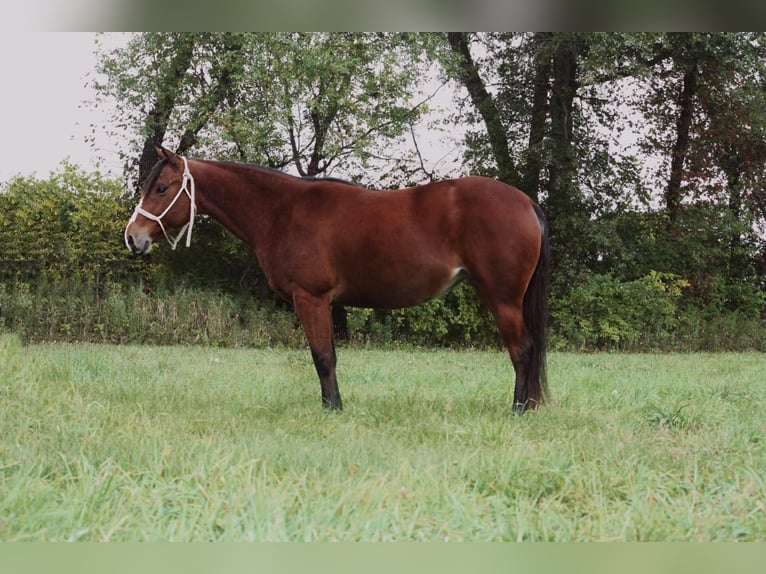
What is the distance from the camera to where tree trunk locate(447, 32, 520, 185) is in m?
13.2

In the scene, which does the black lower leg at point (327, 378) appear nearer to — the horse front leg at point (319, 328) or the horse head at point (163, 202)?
the horse front leg at point (319, 328)

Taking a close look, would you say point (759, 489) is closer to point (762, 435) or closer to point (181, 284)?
point (762, 435)

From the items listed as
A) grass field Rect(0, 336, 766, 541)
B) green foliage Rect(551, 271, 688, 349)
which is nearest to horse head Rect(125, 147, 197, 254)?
grass field Rect(0, 336, 766, 541)

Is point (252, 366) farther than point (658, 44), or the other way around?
point (658, 44)

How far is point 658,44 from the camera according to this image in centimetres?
1215

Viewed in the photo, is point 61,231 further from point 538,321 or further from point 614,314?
point 614,314

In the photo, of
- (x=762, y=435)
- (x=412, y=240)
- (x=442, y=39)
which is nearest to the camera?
(x=762, y=435)

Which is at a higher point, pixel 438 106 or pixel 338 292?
pixel 438 106

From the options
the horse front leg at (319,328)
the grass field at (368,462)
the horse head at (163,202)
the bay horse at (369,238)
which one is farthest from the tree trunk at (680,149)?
the horse head at (163,202)

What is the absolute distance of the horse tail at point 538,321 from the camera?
457 centimetres

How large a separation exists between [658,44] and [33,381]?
12.3 m

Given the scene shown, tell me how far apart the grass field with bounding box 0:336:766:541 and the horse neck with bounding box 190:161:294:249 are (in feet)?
4.73

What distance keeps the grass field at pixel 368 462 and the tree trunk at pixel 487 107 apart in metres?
8.15

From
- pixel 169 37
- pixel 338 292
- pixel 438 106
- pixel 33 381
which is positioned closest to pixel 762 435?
pixel 338 292
